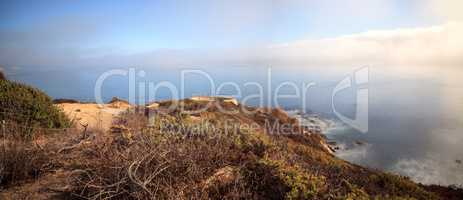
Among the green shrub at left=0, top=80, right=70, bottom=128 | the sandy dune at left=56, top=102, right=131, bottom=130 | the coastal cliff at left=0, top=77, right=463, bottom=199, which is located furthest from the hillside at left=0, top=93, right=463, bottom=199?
A: the sandy dune at left=56, top=102, right=131, bottom=130

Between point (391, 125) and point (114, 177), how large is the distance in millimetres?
21427

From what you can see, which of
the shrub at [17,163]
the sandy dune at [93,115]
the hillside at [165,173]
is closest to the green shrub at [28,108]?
the sandy dune at [93,115]

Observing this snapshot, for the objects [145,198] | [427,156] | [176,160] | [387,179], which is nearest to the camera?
[145,198]

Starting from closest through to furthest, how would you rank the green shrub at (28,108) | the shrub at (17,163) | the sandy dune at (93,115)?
1. the shrub at (17,163)
2. the green shrub at (28,108)
3. the sandy dune at (93,115)

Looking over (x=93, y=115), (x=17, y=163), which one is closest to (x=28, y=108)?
(x=17, y=163)

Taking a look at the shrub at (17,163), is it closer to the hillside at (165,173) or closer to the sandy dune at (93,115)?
the hillside at (165,173)

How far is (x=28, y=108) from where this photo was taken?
839cm

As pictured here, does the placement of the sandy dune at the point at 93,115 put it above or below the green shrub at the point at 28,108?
→ below

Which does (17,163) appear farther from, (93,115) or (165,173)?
(93,115)

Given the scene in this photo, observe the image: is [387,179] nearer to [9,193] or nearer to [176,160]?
[176,160]

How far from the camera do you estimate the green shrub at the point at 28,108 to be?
7979 mm

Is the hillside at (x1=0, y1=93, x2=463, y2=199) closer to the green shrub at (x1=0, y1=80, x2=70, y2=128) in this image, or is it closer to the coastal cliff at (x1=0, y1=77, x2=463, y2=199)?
the coastal cliff at (x1=0, y1=77, x2=463, y2=199)

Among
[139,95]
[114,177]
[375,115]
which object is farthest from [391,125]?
[114,177]

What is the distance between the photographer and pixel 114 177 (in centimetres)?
414
